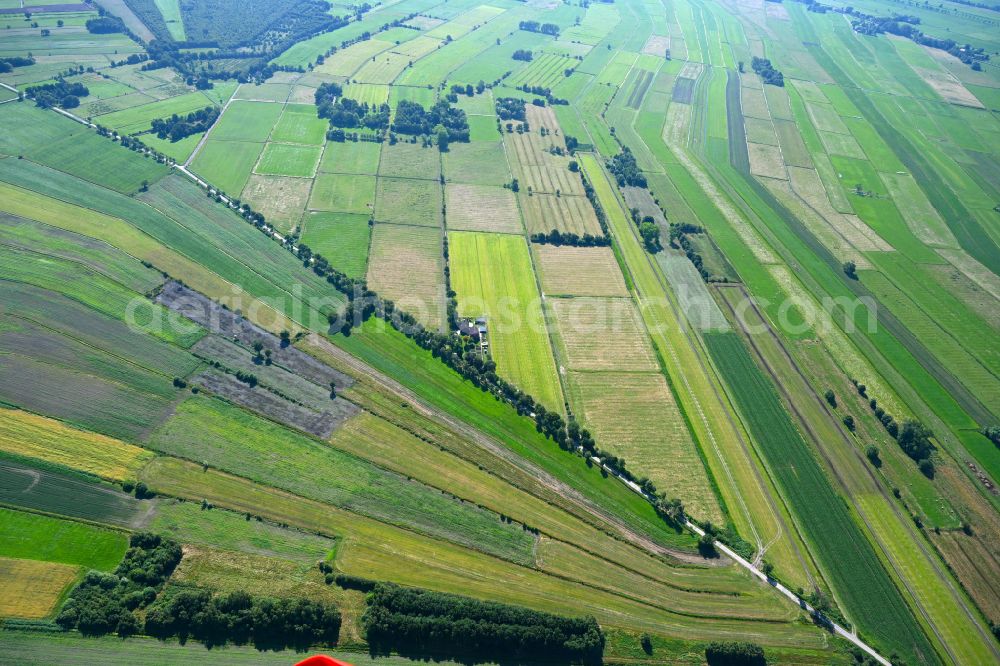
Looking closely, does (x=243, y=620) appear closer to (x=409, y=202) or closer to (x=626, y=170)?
(x=409, y=202)

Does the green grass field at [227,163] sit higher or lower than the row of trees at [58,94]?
lower

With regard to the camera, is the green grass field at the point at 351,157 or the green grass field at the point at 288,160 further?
the green grass field at the point at 351,157

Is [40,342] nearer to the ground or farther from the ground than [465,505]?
farther from the ground

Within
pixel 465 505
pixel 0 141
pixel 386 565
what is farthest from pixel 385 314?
pixel 0 141

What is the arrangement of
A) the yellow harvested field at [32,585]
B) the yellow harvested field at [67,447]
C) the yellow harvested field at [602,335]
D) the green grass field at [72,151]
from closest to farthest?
1. the yellow harvested field at [32,585]
2. the yellow harvested field at [67,447]
3. the yellow harvested field at [602,335]
4. the green grass field at [72,151]

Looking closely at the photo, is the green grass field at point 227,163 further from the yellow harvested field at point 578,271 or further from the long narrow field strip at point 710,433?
the long narrow field strip at point 710,433

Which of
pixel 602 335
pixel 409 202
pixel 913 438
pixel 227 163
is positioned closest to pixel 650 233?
pixel 602 335

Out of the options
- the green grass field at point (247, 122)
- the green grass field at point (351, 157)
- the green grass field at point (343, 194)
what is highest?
the green grass field at point (247, 122)

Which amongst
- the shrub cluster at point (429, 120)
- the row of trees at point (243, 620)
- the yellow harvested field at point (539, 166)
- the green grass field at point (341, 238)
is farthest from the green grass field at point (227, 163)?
the row of trees at point (243, 620)

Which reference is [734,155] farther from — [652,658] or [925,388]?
[652,658]
